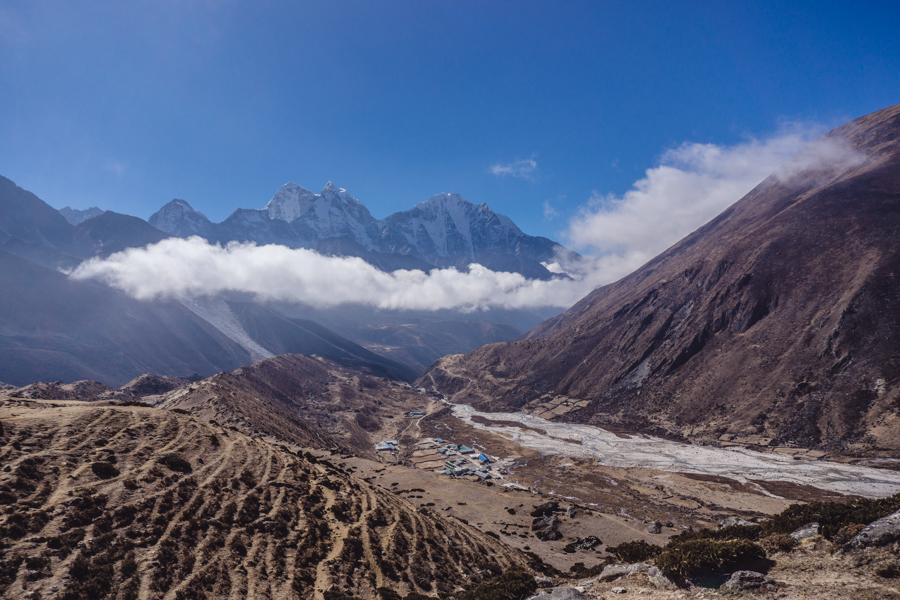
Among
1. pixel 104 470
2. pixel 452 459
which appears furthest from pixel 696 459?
pixel 104 470

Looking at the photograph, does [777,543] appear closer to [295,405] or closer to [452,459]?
[452,459]

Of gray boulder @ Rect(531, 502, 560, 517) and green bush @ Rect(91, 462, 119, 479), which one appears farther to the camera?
gray boulder @ Rect(531, 502, 560, 517)

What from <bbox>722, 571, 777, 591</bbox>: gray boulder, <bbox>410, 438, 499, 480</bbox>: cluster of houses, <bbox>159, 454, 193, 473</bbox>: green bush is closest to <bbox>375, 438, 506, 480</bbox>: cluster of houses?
<bbox>410, 438, 499, 480</bbox>: cluster of houses

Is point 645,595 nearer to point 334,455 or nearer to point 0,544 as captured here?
point 0,544

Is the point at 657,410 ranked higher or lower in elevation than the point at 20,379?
higher

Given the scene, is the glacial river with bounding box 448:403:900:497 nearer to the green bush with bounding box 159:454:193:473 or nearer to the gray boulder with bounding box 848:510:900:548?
the gray boulder with bounding box 848:510:900:548

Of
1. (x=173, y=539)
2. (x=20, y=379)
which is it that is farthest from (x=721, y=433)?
(x=20, y=379)

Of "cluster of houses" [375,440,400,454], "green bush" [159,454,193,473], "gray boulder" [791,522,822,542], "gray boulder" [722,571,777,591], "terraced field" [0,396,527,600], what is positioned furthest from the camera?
"cluster of houses" [375,440,400,454]

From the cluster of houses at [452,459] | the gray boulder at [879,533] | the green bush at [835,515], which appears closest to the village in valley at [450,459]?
the cluster of houses at [452,459]
